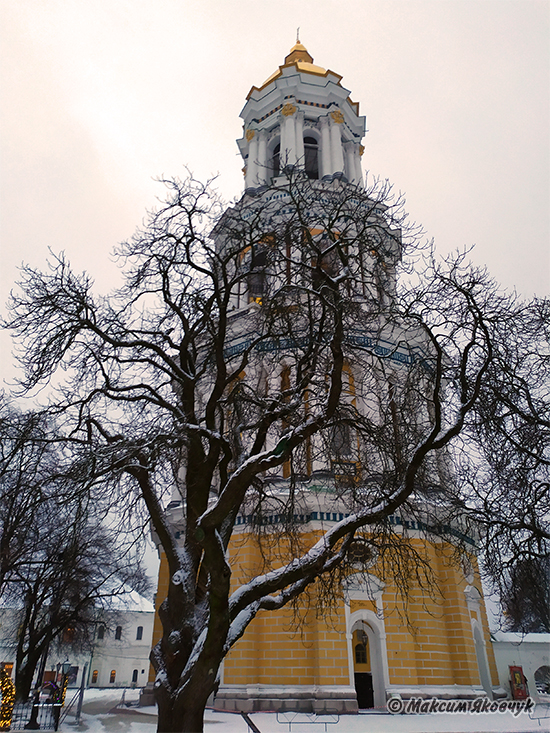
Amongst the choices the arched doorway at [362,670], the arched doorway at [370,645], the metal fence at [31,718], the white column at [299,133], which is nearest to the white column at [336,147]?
the white column at [299,133]

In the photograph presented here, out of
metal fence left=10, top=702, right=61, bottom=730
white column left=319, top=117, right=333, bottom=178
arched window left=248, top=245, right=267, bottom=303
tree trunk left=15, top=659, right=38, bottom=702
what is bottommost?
metal fence left=10, top=702, right=61, bottom=730

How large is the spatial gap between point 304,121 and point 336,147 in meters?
2.53

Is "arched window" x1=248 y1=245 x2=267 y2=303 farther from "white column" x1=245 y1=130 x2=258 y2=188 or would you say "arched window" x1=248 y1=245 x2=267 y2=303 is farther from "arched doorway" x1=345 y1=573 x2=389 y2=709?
"white column" x1=245 y1=130 x2=258 y2=188

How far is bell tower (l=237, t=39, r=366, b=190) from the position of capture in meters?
27.5

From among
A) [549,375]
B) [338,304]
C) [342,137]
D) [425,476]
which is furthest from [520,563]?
[342,137]

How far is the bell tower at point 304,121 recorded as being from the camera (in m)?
27.5

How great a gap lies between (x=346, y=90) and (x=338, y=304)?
83.8 ft

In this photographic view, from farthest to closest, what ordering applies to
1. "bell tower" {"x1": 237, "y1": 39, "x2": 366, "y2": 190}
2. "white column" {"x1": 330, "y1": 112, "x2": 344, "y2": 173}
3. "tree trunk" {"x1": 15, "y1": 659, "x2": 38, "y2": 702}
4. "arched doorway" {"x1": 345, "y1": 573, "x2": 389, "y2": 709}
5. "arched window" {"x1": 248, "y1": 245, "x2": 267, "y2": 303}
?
"bell tower" {"x1": 237, "y1": 39, "x2": 366, "y2": 190}
"white column" {"x1": 330, "y1": 112, "x2": 344, "y2": 173}
"tree trunk" {"x1": 15, "y1": 659, "x2": 38, "y2": 702}
"arched doorway" {"x1": 345, "y1": 573, "x2": 389, "y2": 709}
"arched window" {"x1": 248, "y1": 245, "x2": 267, "y2": 303}

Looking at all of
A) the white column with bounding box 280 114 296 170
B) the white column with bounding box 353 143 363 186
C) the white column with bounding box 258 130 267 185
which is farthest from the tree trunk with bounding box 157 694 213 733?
the white column with bounding box 353 143 363 186

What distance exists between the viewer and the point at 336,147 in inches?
1064

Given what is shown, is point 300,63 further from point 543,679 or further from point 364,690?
point 543,679

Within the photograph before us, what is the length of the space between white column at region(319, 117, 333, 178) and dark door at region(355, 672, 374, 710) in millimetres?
20142

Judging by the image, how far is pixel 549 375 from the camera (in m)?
10.2

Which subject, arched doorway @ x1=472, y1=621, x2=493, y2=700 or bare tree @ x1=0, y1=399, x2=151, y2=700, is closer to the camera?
bare tree @ x1=0, y1=399, x2=151, y2=700
